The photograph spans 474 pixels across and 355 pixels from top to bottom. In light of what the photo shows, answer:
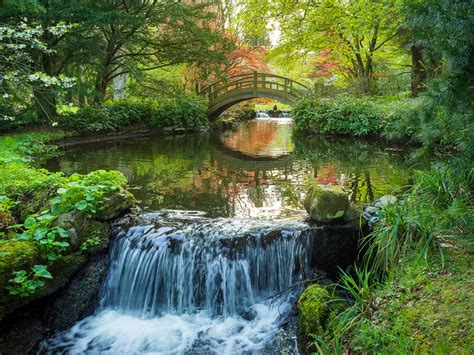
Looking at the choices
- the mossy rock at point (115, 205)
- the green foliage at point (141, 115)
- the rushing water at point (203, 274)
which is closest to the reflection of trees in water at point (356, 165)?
the rushing water at point (203, 274)

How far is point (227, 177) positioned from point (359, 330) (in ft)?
22.9

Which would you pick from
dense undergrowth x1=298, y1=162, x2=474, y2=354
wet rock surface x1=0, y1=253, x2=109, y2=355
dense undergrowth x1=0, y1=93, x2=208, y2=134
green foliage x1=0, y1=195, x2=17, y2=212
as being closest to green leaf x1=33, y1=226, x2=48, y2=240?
green foliage x1=0, y1=195, x2=17, y2=212

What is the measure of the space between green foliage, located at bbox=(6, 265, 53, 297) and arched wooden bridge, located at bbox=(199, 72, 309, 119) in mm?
17639

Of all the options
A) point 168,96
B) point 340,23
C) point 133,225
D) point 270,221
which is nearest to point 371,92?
point 340,23

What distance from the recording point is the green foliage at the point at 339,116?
49.4ft

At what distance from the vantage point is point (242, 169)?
10.9 meters

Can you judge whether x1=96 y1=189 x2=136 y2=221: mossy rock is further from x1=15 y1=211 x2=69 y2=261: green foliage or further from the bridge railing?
the bridge railing

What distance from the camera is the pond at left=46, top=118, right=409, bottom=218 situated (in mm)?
7461

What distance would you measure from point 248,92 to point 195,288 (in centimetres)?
1820

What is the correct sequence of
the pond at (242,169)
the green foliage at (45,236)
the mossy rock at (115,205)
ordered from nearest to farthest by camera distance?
the green foliage at (45,236) < the mossy rock at (115,205) < the pond at (242,169)

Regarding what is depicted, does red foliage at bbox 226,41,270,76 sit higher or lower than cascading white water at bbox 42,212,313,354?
higher

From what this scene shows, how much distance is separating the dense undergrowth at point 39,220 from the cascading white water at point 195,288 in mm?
646

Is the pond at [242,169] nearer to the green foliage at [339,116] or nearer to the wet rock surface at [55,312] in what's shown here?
the green foliage at [339,116]

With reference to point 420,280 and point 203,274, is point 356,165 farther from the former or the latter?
point 420,280
